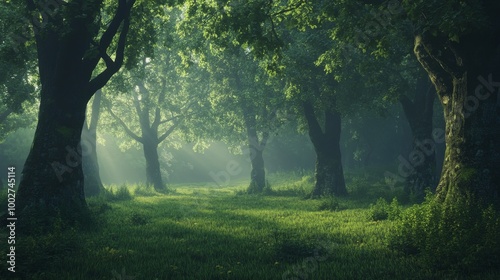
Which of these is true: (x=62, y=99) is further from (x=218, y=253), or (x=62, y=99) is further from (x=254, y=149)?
(x=254, y=149)

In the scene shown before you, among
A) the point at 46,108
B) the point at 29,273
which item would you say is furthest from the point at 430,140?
the point at 29,273

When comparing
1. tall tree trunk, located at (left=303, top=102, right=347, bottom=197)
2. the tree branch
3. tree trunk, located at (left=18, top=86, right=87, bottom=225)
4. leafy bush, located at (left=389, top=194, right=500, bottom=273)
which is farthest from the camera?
tall tree trunk, located at (left=303, top=102, right=347, bottom=197)

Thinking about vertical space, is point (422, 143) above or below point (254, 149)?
below

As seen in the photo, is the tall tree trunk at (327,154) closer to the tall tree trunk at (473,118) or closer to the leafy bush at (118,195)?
the leafy bush at (118,195)

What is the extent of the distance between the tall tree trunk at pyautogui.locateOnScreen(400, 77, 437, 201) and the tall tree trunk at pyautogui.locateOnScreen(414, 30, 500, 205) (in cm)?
953

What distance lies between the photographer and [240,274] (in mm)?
7480

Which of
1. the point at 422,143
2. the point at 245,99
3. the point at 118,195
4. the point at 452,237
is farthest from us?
the point at 245,99

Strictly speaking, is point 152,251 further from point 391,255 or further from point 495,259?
point 495,259

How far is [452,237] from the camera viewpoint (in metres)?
8.49

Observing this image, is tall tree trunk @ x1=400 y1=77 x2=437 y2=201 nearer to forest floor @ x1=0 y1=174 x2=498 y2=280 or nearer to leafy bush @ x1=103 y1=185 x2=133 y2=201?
forest floor @ x1=0 y1=174 x2=498 y2=280

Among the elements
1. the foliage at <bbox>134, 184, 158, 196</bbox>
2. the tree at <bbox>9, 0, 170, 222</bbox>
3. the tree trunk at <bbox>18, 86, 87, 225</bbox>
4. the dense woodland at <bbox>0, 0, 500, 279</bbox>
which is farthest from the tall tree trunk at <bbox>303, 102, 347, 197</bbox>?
the tree trunk at <bbox>18, 86, 87, 225</bbox>

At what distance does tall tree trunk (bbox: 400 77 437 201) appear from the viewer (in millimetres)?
22578

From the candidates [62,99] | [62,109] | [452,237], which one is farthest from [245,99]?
[452,237]

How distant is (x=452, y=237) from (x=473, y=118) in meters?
5.26
